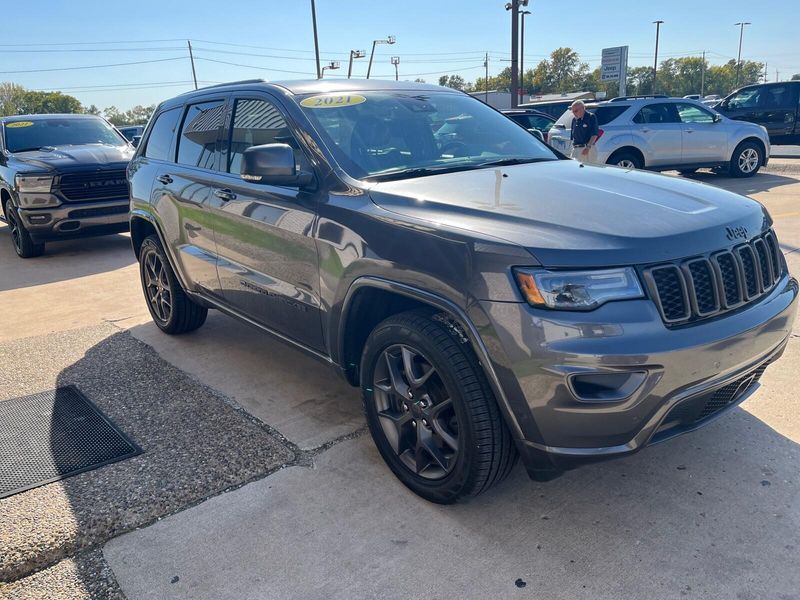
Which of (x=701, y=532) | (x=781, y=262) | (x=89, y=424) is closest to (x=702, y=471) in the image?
(x=701, y=532)

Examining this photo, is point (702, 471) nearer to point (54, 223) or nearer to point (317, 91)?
point (317, 91)

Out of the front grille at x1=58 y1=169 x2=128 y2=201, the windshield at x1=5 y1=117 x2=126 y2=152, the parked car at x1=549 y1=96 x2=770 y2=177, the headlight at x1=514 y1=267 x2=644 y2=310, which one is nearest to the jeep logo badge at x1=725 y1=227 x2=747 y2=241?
the headlight at x1=514 y1=267 x2=644 y2=310

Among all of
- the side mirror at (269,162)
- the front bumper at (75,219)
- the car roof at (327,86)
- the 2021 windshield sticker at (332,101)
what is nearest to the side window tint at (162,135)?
the car roof at (327,86)

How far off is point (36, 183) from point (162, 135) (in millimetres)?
4657

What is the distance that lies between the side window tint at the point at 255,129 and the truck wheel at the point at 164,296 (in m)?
1.38

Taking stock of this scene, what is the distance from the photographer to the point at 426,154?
11.5 ft

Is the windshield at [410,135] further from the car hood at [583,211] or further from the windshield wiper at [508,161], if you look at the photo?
the car hood at [583,211]

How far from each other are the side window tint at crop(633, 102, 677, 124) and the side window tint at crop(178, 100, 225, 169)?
9.98 meters

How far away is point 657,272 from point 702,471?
1.21 m

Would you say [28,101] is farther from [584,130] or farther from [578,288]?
[578,288]

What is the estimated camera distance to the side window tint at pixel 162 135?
4852 mm

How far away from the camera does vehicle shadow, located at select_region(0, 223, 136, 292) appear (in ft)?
26.0

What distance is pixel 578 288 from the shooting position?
225cm

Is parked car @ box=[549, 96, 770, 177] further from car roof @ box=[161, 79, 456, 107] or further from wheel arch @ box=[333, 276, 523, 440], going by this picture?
wheel arch @ box=[333, 276, 523, 440]
